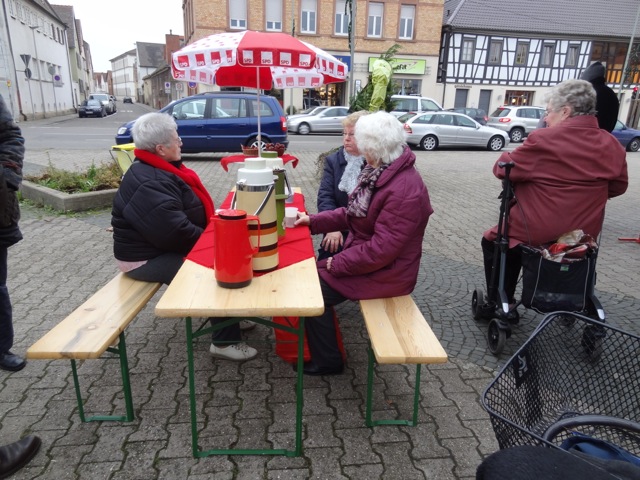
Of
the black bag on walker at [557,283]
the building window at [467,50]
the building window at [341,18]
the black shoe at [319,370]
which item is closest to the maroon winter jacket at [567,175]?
the black bag on walker at [557,283]

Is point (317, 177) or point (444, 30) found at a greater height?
point (444, 30)

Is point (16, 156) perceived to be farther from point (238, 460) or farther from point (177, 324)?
point (238, 460)

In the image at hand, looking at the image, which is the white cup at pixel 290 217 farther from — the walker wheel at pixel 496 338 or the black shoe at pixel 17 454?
the black shoe at pixel 17 454

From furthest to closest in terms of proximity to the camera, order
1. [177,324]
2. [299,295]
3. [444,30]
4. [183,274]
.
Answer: [444,30] < [177,324] < [183,274] < [299,295]

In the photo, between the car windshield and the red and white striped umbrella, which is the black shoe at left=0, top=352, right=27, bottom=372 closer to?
the red and white striped umbrella

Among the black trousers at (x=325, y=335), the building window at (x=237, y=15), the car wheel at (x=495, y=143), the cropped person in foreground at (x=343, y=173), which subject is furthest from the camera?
the building window at (x=237, y=15)

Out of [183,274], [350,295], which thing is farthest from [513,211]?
[183,274]

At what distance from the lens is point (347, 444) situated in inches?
97.1

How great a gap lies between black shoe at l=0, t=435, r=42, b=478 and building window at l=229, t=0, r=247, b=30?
28573 mm

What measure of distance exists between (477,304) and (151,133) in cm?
277

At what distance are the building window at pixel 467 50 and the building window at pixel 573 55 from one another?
22.1 feet

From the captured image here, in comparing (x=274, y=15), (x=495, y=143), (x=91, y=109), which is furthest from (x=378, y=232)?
(x=91, y=109)

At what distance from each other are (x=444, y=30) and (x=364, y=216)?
32.3m

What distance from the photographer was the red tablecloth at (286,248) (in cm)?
264
